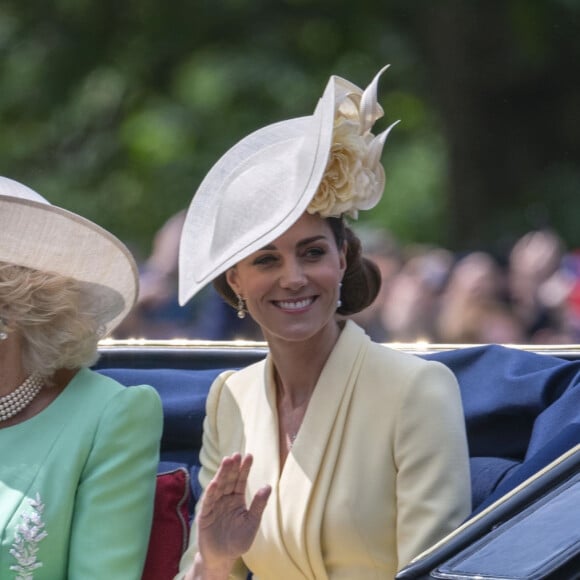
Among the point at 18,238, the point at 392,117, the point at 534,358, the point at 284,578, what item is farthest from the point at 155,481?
the point at 392,117

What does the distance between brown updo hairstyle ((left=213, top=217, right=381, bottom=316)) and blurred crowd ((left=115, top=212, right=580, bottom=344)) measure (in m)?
3.21

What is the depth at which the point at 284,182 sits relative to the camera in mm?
3129

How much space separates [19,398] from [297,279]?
752mm

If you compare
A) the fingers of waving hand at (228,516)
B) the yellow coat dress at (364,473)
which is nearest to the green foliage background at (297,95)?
the yellow coat dress at (364,473)

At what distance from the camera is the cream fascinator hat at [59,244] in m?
3.35

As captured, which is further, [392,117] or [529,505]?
[392,117]

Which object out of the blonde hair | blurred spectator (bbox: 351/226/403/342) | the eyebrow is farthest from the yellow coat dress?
blurred spectator (bbox: 351/226/403/342)

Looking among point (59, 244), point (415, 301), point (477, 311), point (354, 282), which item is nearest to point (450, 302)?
point (477, 311)

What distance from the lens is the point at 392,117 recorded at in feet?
35.8

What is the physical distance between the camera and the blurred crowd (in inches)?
263

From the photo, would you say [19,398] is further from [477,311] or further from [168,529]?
[477,311]

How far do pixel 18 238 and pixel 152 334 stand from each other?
4090 millimetres

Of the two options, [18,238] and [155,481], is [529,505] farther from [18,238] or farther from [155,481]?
[18,238]

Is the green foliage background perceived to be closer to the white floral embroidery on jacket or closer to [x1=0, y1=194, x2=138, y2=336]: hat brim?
[x1=0, y1=194, x2=138, y2=336]: hat brim
